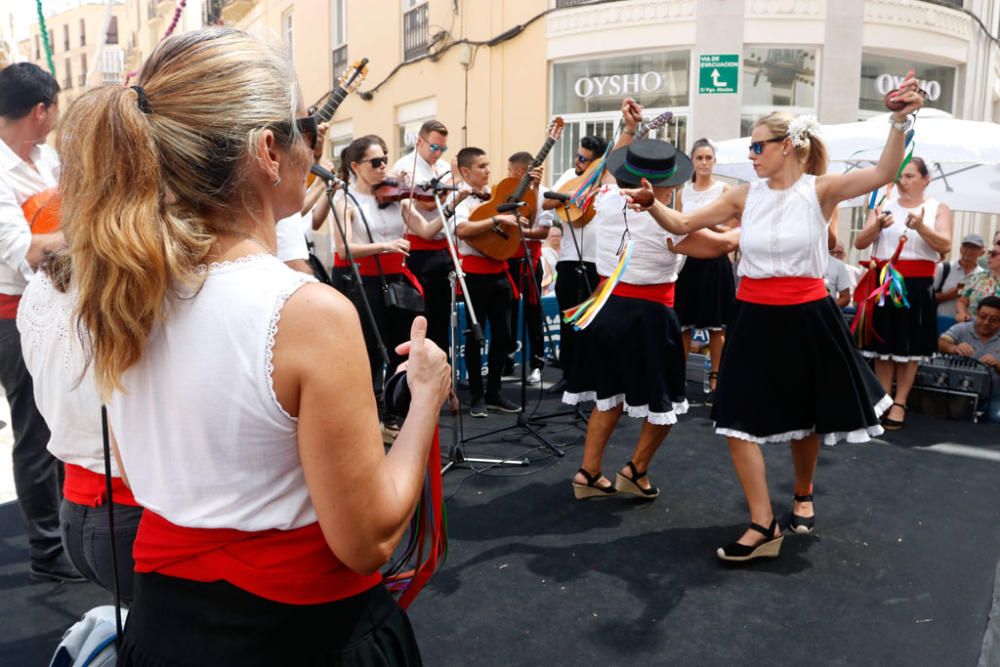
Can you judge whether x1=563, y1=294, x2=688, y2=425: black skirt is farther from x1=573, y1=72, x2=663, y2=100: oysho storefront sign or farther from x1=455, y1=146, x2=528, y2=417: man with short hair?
x1=573, y1=72, x2=663, y2=100: oysho storefront sign

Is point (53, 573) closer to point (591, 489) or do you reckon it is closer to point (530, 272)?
point (591, 489)

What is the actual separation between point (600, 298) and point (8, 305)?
7.87 feet

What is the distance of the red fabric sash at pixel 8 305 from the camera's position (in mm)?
2980

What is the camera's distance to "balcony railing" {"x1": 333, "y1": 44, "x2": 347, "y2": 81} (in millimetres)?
17141

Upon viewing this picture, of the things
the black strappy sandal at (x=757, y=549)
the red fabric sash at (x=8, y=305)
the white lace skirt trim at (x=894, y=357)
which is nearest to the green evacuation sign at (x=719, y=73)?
the white lace skirt trim at (x=894, y=357)

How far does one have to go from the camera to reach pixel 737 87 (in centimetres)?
1111

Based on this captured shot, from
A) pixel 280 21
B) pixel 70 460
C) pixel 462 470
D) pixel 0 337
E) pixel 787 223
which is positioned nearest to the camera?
pixel 70 460

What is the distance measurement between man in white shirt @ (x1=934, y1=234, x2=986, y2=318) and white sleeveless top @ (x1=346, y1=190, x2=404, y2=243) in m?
4.63

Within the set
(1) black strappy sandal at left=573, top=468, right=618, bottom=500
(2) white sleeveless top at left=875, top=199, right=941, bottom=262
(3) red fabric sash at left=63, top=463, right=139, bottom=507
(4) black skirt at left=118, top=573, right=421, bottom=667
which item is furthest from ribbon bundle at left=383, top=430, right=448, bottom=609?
(2) white sleeveless top at left=875, top=199, right=941, bottom=262

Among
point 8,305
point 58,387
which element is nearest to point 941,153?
point 8,305

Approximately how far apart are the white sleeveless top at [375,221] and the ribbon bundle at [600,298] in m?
1.62

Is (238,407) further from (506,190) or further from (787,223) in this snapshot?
(506,190)

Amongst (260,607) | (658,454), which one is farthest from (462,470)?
(260,607)

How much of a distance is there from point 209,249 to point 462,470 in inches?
141
